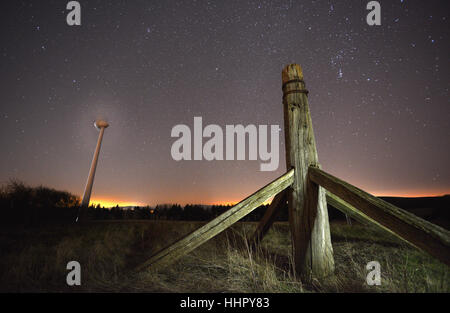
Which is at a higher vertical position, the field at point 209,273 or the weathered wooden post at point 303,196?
the weathered wooden post at point 303,196

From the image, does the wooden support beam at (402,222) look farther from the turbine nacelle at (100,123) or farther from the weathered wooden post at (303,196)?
the turbine nacelle at (100,123)

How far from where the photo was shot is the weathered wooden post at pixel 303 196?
2184mm

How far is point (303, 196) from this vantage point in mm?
A: 2299

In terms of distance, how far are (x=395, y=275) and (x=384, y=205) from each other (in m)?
1.55

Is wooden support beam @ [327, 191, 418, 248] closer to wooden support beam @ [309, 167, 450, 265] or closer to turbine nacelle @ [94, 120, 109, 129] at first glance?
wooden support beam @ [309, 167, 450, 265]

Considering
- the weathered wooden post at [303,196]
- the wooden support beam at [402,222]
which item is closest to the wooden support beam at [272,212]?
the weathered wooden post at [303,196]

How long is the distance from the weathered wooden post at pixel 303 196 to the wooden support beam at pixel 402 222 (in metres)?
0.46

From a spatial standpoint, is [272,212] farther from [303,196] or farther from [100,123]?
[100,123]

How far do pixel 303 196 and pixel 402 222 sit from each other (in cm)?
101

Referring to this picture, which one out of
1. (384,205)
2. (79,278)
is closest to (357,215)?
(384,205)

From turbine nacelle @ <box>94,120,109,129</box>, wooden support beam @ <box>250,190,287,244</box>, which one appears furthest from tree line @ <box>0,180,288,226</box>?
turbine nacelle @ <box>94,120,109,129</box>

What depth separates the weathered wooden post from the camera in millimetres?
2184
